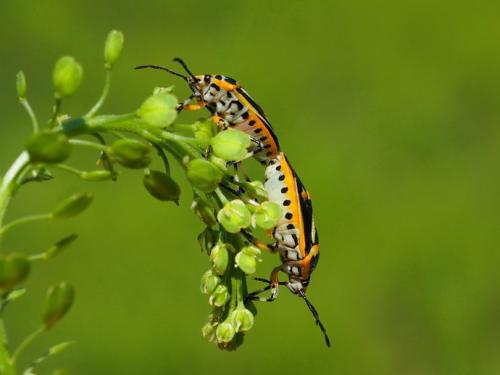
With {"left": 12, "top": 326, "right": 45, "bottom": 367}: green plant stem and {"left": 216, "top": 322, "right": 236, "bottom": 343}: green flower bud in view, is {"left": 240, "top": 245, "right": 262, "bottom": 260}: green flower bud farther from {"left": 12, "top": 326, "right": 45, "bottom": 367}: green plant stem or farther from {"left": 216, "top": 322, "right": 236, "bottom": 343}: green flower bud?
{"left": 12, "top": 326, "right": 45, "bottom": 367}: green plant stem

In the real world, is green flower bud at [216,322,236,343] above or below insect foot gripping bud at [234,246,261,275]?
below

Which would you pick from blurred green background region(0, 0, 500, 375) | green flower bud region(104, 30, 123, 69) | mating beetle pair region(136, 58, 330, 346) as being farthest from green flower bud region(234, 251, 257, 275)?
blurred green background region(0, 0, 500, 375)

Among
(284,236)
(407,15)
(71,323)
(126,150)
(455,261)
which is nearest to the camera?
(126,150)

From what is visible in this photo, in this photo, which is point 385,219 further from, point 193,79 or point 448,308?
point 193,79

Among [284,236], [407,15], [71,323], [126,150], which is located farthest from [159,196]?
[407,15]

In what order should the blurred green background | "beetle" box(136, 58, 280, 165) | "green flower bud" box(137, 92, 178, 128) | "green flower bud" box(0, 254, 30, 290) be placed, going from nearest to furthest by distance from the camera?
1. "green flower bud" box(0, 254, 30, 290)
2. "green flower bud" box(137, 92, 178, 128)
3. "beetle" box(136, 58, 280, 165)
4. the blurred green background

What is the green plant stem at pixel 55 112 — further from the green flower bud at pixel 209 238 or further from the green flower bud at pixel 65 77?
the green flower bud at pixel 209 238

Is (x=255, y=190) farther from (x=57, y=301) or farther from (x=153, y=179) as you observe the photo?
(x=57, y=301)

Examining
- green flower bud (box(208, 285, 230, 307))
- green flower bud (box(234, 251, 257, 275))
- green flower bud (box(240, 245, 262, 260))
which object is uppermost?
green flower bud (box(240, 245, 262, 260))

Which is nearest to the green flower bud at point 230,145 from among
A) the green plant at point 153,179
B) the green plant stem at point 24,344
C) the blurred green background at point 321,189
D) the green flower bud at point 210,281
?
the green plant at point 153,179
